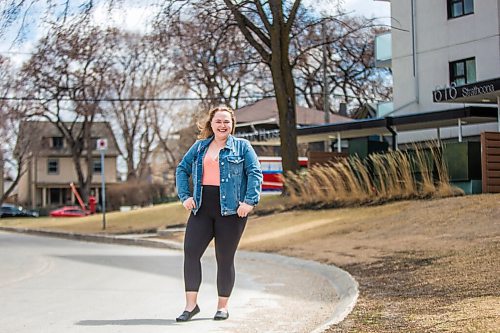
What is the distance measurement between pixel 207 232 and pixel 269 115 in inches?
1747

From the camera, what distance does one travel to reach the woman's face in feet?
26.4

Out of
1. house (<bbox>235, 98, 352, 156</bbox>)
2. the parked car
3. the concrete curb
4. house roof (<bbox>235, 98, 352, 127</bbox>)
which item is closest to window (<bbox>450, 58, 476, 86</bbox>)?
house (<bbox>235, 98, 352, 156</bbox>)

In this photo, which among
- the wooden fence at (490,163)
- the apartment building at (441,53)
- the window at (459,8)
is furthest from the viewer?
the window at (459,8)

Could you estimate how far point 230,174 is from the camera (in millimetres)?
7891

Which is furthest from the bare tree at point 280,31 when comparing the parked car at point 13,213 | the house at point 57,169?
the house at point 57,169

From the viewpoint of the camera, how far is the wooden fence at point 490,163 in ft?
68.0

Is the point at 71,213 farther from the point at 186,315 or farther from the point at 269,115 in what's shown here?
the point at 186,315

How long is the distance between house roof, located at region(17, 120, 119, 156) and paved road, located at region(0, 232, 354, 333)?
5046cm

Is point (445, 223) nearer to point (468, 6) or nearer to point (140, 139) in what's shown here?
point (468, 6)

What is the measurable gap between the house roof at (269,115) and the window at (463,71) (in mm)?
14292

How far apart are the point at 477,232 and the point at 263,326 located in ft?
22.0

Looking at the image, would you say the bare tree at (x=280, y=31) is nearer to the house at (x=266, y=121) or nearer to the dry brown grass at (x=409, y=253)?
the dry brown grass at (x=409, y=253)

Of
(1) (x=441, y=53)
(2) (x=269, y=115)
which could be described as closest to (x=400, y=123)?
(1) (x=441, y=53)

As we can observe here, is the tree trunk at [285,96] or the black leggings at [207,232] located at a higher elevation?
the tree trunk at [285,96]
